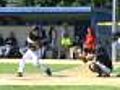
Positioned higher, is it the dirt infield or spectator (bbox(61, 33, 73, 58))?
the dirt infield

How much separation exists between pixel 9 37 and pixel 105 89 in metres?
19.1

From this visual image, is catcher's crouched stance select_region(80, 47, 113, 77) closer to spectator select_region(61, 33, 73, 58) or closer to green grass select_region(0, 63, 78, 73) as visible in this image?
green grass select_region(0, 63, 78, 73)

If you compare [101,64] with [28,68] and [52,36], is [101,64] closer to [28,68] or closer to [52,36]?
[28,68]

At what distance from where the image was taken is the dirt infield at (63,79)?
1802cm

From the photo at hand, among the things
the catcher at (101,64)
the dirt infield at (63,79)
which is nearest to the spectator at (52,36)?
the dirt infield at (63,79)

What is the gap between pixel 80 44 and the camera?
34000 millimetres

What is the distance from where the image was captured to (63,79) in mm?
19344

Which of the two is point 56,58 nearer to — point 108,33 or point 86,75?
point 108,33

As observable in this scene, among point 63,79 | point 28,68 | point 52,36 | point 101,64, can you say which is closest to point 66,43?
point 52,36

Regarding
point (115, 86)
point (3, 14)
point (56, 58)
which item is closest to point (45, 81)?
point (115, 86)

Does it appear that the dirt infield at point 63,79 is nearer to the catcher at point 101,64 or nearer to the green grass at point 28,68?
the catcher at point 101,64

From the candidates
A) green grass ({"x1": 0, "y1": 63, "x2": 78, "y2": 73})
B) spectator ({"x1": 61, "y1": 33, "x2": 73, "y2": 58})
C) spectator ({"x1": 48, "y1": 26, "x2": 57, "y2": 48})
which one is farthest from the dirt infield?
spectator ({"x1": 48, "y1": 26, "x2": 57, "y2": 48})

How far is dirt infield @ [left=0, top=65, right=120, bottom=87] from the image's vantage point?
18016mm

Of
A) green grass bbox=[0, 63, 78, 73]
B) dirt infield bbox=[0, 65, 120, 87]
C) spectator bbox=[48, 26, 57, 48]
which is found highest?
dirt infield bbox=[0, 65, 120, 87]
